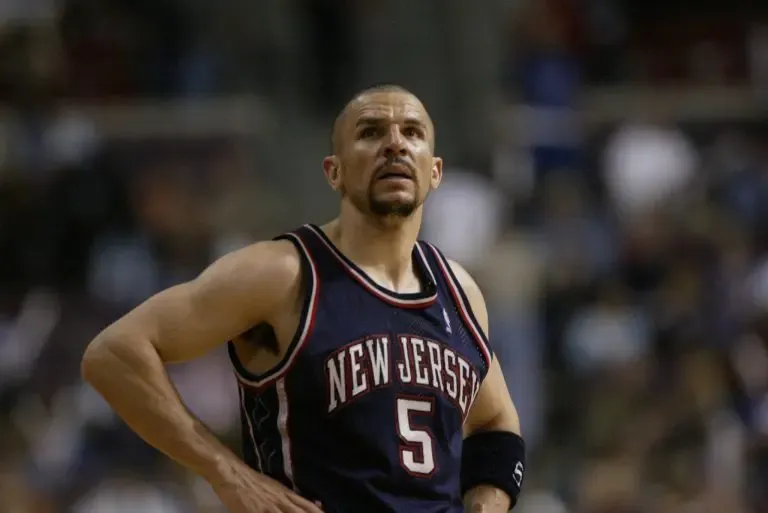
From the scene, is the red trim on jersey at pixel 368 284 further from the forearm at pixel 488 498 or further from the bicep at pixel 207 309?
the forearm at pixel 488 498

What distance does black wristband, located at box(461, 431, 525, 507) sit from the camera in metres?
4.95

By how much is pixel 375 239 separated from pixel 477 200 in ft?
18.8

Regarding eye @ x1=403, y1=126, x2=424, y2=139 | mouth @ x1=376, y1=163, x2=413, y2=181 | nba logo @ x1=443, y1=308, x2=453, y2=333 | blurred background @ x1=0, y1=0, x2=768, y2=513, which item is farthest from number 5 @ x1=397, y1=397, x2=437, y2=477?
blurred background @ x1=0, y1=0, x2=768, y2=513

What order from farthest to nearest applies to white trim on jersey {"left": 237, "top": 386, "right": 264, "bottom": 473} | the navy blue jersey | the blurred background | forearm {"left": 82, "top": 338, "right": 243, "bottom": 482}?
1. the blurred background
2. white trim on jersey {"left": 237, "top": 386, "right": 264, "bottom": 473}
3. the navy blue jersey
4. forearm {"left": 82, "top": 338, "right": 243, "bottom": 482}

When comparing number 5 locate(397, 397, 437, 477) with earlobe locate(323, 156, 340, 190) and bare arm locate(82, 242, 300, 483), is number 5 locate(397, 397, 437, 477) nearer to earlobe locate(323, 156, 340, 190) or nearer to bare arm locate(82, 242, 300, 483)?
bare arm locate(82, 242, 300, 483)

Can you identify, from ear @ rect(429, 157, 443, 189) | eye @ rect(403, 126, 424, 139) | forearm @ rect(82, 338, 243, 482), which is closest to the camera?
forearm @ rect(82, 338, 243, 482)

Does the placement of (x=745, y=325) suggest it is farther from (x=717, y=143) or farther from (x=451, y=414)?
(x=451, y=414)

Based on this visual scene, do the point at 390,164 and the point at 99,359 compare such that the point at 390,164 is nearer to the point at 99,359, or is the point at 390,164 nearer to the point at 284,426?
the point at 284,426

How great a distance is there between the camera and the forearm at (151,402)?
4340 millimetres

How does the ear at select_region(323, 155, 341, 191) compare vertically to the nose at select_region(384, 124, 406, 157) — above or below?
below

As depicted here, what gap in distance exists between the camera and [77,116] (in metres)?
11.3

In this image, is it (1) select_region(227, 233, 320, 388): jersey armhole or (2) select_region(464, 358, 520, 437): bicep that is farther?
(2) select_region(464, 358, 520, 437): bicep

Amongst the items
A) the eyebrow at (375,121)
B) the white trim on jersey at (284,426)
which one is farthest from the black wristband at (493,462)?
the eyebrow at (375,121)

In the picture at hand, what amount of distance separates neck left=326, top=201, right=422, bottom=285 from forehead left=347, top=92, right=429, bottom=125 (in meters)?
0.28
